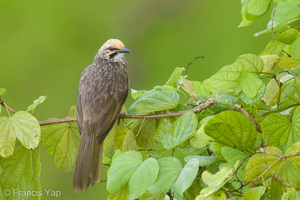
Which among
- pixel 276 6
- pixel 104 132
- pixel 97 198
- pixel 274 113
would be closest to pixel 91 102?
pixel 104 132

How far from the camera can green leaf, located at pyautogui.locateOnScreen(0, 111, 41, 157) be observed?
8.09 ft

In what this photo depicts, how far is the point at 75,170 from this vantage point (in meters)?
2.93

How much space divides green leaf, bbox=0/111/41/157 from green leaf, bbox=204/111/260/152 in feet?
2.40

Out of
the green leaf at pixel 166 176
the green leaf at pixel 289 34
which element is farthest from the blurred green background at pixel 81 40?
the green leaf at pixel 166 176

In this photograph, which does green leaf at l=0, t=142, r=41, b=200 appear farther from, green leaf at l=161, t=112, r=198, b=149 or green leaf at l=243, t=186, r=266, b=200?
green leaf at l=243, t=186, r=266, b=200

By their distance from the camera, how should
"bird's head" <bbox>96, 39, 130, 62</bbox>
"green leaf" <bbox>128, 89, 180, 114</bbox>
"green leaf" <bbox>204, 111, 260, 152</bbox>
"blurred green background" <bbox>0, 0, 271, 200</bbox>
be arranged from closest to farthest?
"green leaf" <bbox>204, 111, 260, 152</bbox>
"green leaf" <bbox>128, 89, 180, 114</bbox>
"bird's head" <bbox>96, 39, 130, 62</bbox>
"blurred green background" <bbox>0, 0, 271, 200</bbox>

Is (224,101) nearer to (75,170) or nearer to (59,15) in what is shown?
(75,170)

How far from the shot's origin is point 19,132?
249 centimetres

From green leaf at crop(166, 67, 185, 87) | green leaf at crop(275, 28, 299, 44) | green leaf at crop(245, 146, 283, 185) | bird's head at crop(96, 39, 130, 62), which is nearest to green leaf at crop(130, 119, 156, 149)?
green leaf at crop(166, 67, 185, 87)

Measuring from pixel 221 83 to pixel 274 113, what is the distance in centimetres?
27

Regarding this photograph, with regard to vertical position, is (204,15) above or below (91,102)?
below

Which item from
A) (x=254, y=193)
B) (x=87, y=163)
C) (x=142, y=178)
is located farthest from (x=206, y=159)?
(x=87, y=163)

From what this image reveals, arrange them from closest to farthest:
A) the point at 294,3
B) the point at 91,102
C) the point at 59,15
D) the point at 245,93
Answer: the point at 245,93 < the point at 294,3 < the point at 91,102 < the point at 59,15

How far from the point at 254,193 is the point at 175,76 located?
2.99 feet
